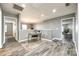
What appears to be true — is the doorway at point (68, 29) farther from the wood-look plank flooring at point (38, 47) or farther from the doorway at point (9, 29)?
the doorway at point (9, 29)

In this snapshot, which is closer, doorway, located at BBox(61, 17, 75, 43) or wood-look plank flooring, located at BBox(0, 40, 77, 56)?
doorway, located at BBox(61, 17, 75, 43)

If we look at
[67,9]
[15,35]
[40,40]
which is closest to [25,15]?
[15,35]

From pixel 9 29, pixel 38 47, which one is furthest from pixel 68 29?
pixel 9 29

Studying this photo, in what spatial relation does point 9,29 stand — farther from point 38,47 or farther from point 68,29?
point 68,29

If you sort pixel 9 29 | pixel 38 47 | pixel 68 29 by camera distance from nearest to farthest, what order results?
pixel 68 29, pixel 9 29, pixel 38 47

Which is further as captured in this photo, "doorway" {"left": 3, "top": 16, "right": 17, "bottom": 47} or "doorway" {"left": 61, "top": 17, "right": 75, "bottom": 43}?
"doorway" {"left": 3, "top": 16, "right": 17, "bottom": 47}

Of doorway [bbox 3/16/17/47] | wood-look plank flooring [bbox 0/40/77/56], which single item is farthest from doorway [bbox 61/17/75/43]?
doorway [bbox 3/16/17/47]

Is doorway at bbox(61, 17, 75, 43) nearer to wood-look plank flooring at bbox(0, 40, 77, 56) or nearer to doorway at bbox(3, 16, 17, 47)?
wood-look plank flooring at bbox(0, 40, 77, 56)

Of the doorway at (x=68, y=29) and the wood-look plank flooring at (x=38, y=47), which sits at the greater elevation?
the doorway at (x=68, y=29)

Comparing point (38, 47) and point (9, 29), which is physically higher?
point (9, 29)

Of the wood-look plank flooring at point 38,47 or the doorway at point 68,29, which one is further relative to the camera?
the wood-look plank flooring at point 38,47

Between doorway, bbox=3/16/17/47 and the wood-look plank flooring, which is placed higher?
doorway, bbox=3/16/17/47

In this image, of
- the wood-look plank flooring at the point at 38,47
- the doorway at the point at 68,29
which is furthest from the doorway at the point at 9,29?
the doorway at the point at 68,29

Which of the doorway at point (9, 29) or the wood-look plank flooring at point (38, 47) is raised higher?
the doorway at point (9, 29)
